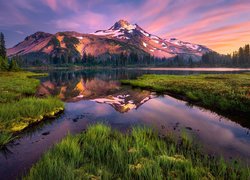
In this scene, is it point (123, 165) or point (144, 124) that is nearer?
point (123, 165)

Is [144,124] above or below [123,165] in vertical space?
below

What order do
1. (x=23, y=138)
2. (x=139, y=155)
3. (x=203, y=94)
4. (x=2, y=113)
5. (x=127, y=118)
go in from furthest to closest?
(x=203, y=94) < (x=127, y=118) < (x=2, y=113) < (x=23, y=138) < (x=139, y=155)

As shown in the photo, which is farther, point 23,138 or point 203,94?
point 203,94

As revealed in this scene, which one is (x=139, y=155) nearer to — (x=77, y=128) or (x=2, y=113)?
(x=77, y=128)

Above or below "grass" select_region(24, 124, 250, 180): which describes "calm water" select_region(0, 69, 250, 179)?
below

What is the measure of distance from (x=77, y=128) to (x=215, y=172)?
11.2m

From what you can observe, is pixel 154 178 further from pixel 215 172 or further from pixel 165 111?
pixel 165 111

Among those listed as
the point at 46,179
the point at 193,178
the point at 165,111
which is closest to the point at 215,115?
the point at 165,111

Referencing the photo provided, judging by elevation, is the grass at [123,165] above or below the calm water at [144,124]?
above

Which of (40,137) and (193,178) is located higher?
(193,178)

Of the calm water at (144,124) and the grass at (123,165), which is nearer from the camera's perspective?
the grass at (123,165)

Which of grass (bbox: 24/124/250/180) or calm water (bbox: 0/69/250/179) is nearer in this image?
grass (bbox: 24/124/250/180)

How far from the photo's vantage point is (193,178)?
7.10 m

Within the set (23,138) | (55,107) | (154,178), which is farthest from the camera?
(55,107)
